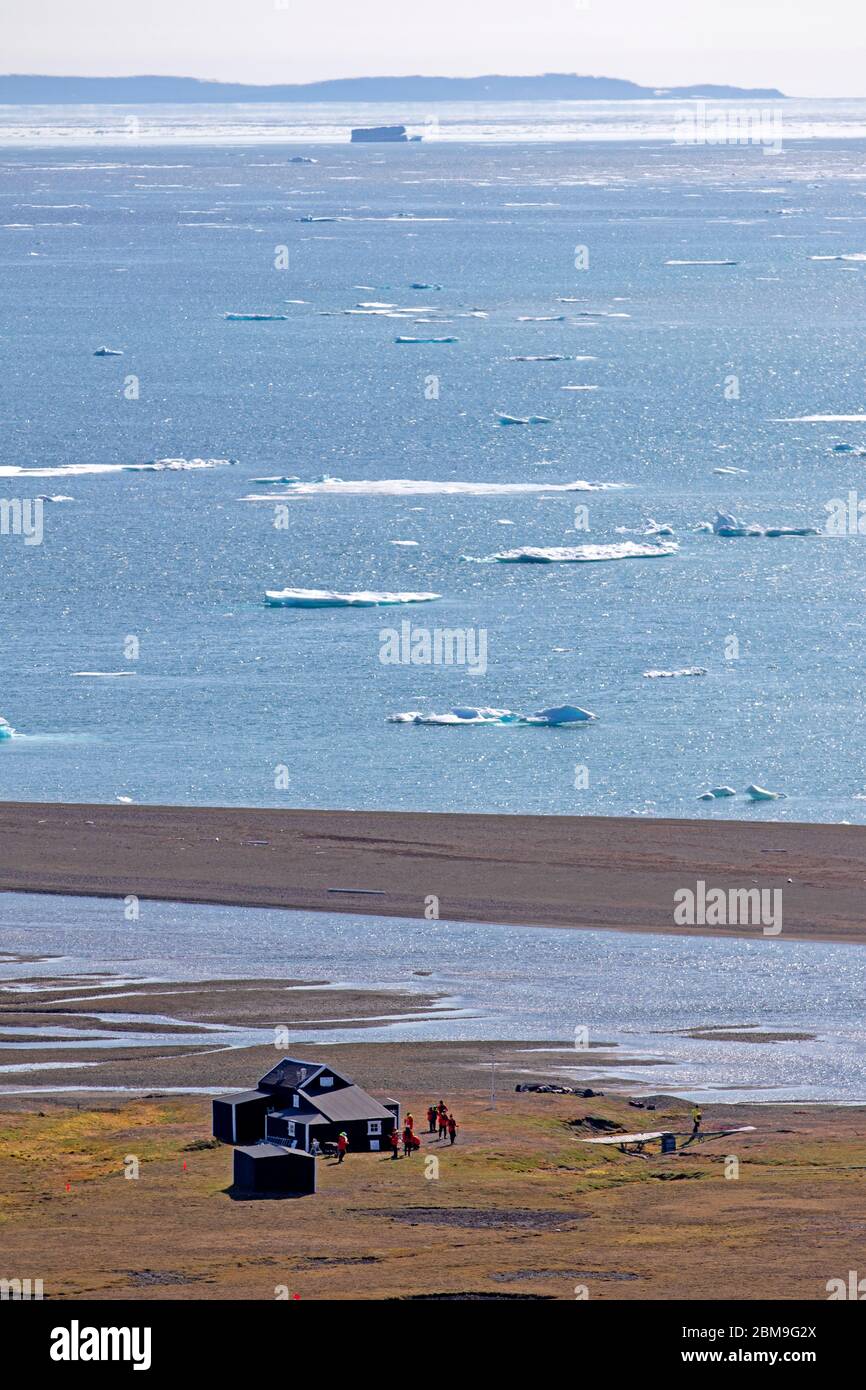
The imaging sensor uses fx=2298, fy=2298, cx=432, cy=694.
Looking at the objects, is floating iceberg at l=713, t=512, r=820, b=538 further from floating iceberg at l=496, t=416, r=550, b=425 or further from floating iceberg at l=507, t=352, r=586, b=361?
floating iceberg at l=507, t=352, r=586, b=361

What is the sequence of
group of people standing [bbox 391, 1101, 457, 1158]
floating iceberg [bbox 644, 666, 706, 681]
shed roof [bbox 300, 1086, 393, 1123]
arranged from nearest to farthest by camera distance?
1. shed roof [bbox 300, 1086, 393, 1123]
2. group of people standing [bbox 391, 1101, 457, 1158]
3. floating iceberg [bbox 644, 666, 706, 681]

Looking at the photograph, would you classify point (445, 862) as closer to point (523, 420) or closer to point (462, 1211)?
point (462, 1211)

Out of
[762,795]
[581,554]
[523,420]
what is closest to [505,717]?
[762,795]

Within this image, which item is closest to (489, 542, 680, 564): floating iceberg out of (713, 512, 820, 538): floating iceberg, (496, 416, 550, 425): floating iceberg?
(713, 512, 820, 538): floating iceberg

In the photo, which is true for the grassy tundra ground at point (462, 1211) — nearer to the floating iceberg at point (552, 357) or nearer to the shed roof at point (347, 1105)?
the shed roof at point (347, 1105)
